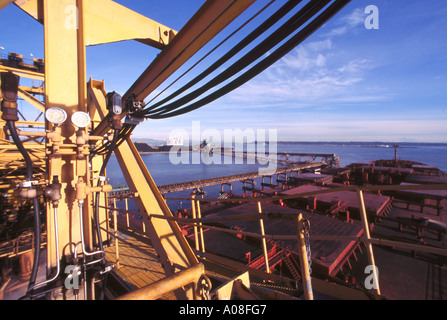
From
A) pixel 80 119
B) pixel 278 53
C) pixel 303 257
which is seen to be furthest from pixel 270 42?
pixel 80 119

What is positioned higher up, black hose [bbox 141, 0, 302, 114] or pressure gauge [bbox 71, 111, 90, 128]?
black hose [bbox 141, 0, 302, 114]

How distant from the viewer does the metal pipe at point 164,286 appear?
128cm

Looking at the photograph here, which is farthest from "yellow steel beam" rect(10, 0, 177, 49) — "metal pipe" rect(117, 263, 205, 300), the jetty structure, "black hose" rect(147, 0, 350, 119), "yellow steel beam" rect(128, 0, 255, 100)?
"metal pipe" rect(117, 263, 205, 300)

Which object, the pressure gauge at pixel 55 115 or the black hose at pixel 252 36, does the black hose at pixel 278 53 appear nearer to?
the black hose at pixel 252 36

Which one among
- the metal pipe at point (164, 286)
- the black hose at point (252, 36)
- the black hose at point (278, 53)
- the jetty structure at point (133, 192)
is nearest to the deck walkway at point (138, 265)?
the jetty structure at point (133, 192)

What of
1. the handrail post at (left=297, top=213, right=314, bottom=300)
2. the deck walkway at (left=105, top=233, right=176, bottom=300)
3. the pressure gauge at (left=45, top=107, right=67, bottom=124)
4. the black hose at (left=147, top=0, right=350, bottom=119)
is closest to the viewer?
the black hose at (left=147, top=0, right=350, bottom=119)

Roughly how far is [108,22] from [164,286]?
4097 millimetres

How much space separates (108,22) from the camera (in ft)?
10.9

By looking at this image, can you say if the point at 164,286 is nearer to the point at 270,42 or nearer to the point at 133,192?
the point at 270,42

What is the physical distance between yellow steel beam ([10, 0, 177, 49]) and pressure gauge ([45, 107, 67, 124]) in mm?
1384

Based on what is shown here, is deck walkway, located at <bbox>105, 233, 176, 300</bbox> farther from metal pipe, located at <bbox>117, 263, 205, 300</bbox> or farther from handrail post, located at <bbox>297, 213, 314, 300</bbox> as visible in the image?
handrail post, located at <bbox>297, 213, 314, 300</bbox>

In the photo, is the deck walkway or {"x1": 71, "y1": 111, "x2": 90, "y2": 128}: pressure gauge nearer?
{"x1": 71, "y1": 111, "x2": 90, "y2": 128}: pressure gauge

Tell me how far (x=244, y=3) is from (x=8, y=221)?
32.0 ft

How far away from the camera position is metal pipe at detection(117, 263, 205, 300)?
128 centimetres
